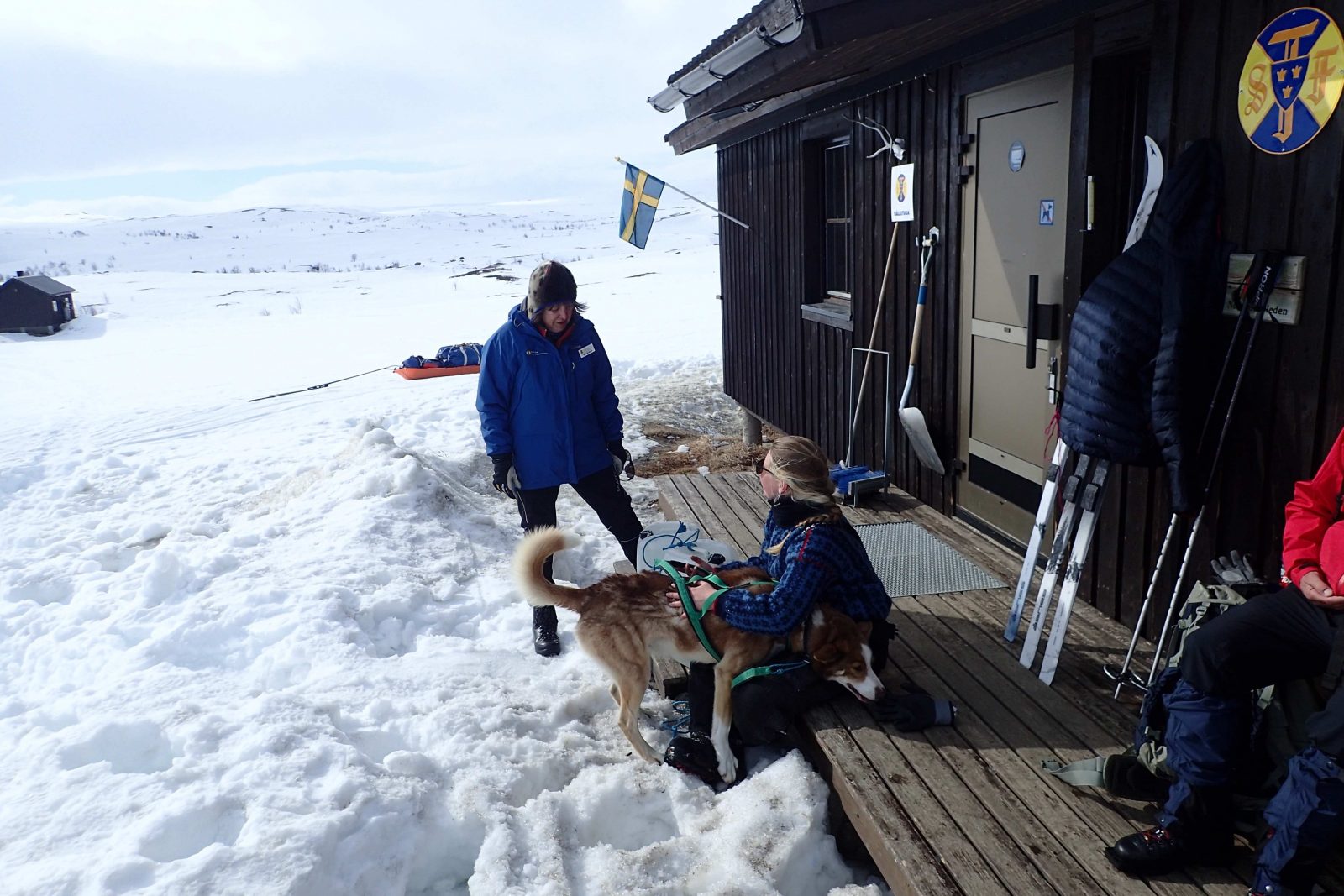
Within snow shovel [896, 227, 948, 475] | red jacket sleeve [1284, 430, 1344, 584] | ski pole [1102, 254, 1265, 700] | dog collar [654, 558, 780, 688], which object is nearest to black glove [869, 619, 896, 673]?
dog collar [654, 558, 780, 688]

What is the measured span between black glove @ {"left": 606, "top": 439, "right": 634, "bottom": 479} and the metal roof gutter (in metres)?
2.10

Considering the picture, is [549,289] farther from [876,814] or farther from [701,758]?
[876,814]

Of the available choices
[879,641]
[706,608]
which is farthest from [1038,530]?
[706,608]

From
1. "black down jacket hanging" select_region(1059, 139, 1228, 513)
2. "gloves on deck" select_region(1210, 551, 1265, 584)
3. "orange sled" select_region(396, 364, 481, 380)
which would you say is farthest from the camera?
"orange sled" select_region(396, 364, 481, 380)

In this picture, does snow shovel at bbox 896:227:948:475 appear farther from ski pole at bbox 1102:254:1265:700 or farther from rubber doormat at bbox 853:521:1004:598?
ski pole at bbox 1102:254:1265:700

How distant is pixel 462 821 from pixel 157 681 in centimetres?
197

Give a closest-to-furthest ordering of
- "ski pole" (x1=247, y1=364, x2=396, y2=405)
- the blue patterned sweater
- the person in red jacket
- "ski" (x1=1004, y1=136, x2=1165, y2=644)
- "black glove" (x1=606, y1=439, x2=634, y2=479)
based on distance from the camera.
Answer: the person in red jacket < the blue patterned sweater < "ski" (x1=1004, y1=136, x2=1165, y2=644) < "black glove" (x1=606, y1=439, x2=634, y2=479) < "ski pole" (x1=247, y1=364, x2=396, y2=405)

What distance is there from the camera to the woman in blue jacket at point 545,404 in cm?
459

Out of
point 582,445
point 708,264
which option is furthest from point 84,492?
point 708,264

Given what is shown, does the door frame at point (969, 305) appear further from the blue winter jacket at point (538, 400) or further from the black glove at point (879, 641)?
the blue winter jacket at point (538, 400)

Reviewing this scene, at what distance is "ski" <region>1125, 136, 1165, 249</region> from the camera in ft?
10.9

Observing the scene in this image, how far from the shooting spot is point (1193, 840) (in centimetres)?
235

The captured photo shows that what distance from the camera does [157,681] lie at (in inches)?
168

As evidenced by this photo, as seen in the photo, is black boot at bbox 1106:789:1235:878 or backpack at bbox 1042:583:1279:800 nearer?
black boot at bbox 1106:789:1235:878
